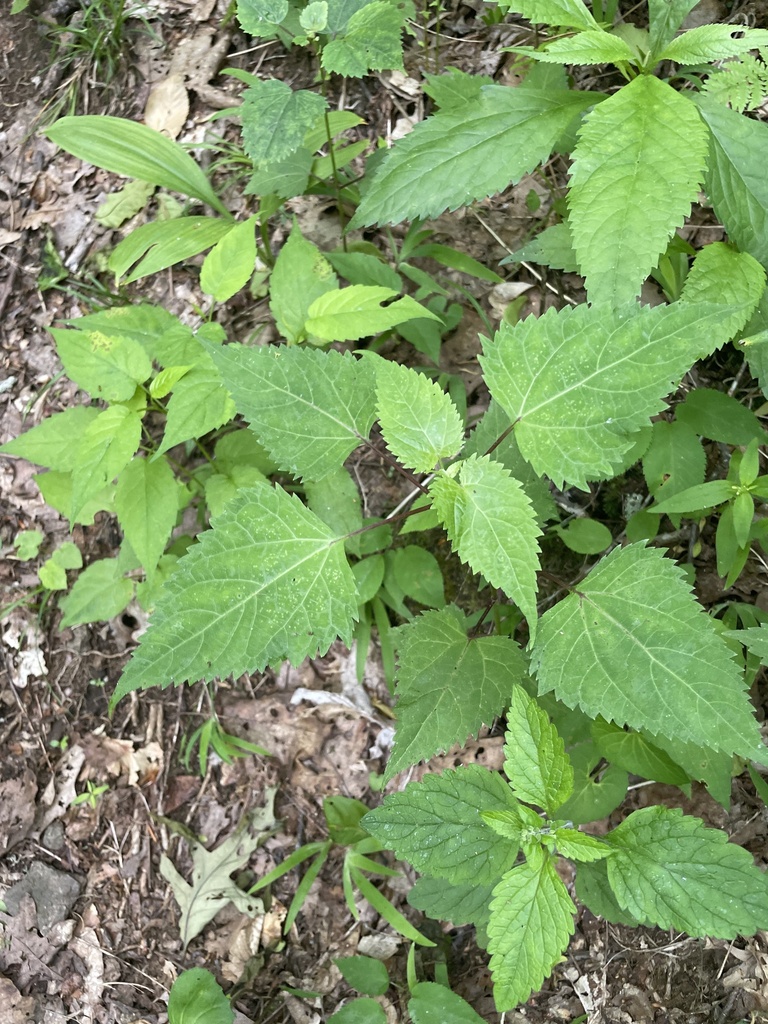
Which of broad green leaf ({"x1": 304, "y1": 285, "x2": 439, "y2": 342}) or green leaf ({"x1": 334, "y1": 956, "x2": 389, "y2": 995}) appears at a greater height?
broad green leaf ({"x1": 304, "y1": 285, "x2": 439, "y2": 342})

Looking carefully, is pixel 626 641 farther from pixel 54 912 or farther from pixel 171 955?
pixel 54 912

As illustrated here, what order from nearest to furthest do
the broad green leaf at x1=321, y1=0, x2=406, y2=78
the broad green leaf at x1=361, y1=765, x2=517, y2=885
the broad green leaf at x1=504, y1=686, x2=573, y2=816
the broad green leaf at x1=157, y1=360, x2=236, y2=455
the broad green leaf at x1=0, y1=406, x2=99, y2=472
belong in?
the broad green leaf at x1=504, y1=686, x2=573, y2=816 < the broad green leaf at x1=361, y1=765, x2=517, y2=885 < the broad green leaf at x1=321, y1=0, x2=406, y2=78 < the broad green leaf at x1=157, y1=360, x2=236, y2=455 < the broad green leaf at x1=0, y1=406, x2=99, y2=472

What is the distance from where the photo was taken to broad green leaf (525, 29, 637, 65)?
1.74 metres

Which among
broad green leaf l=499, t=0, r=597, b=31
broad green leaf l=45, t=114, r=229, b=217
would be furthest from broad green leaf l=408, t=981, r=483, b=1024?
broad green leaf l=45, t=114, r=229, b=217

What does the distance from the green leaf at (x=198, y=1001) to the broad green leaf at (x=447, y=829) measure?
46.6 inches

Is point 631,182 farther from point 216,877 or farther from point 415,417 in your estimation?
point 216,877

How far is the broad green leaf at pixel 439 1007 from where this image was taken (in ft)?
6.91

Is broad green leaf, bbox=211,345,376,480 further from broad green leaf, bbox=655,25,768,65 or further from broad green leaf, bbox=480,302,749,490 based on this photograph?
broad green leaf, bbox=655,25,768,65

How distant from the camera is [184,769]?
2.85 meters

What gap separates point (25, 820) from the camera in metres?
2.93

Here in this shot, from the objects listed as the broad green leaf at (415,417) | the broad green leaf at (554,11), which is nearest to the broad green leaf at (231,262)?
the broad green leaf at (415,417)

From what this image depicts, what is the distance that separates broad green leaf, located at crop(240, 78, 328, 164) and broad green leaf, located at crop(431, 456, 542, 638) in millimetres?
1225

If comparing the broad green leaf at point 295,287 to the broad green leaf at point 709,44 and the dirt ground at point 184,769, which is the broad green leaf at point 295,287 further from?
the broad green leaf at point 709,44

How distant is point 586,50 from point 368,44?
0.71 meters
